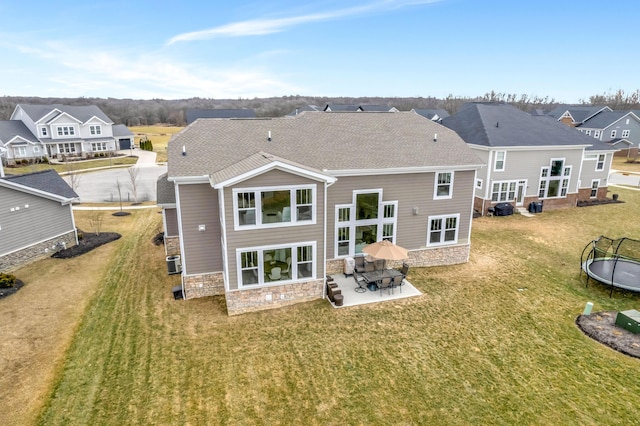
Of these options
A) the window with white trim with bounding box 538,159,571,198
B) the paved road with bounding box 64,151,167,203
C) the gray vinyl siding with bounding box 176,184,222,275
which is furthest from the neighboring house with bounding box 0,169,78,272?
the window with white trim with bounding box 538,159,571,198

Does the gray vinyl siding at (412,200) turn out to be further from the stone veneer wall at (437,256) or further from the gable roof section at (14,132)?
the gable roof section at (14,132)

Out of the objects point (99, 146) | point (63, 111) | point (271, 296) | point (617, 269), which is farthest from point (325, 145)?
point (63, 111)

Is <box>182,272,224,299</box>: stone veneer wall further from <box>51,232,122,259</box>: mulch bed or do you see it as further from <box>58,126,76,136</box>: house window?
<box>58,126,76,136</box>: house window

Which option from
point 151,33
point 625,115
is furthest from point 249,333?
point 625,115

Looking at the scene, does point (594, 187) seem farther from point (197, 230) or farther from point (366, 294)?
point (197, 230)

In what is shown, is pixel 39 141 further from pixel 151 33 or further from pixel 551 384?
pixel 551 384

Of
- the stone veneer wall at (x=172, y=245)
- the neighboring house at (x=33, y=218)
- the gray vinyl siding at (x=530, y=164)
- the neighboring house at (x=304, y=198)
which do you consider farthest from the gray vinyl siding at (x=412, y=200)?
the neighboring house at (x=33, y=218)
